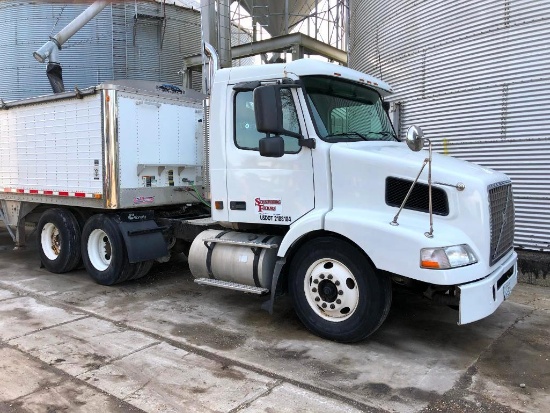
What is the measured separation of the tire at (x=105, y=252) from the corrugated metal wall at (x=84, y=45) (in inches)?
389

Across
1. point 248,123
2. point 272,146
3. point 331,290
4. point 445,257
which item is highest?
point 248,123

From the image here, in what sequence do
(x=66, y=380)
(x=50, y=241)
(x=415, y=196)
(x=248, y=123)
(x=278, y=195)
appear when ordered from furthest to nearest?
1. (x=50, y=241)
2. (x=248, y=123)
3. (x=278, y=195)
4. (x=415, y=196)
5. (x=66, y=380)

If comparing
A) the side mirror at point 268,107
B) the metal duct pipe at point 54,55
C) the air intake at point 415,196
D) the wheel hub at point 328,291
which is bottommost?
the wheel hub at point 328,291

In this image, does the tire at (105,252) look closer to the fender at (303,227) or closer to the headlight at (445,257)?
the fender at (303,227)

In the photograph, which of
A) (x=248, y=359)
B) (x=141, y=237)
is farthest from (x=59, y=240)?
(x=248, y=359)

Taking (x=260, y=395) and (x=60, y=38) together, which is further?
(x=60, y=38)

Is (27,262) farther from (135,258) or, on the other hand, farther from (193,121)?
(193,121)

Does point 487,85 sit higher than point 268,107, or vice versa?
point 487,85

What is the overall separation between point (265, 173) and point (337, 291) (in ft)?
4.95

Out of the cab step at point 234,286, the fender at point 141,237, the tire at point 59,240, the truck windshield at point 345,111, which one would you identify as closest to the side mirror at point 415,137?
the truck windshield at point 345,111

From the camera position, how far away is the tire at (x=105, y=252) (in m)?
6.74

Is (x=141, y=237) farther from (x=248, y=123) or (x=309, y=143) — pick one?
(x=309, y=143)

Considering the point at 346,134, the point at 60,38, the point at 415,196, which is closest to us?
A: the point at 415,196

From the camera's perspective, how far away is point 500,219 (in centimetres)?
455
